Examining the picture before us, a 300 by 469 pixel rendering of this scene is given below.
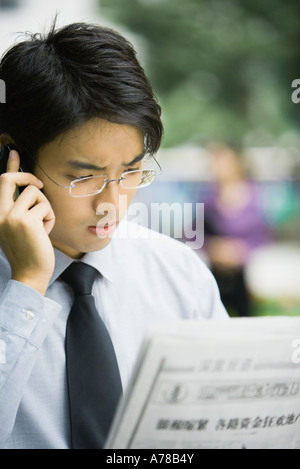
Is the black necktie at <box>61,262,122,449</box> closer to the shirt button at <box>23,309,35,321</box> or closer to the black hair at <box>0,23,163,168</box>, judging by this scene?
the shirt button at <box>23,309,35,321</box>

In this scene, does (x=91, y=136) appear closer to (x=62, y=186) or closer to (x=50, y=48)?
(x=62, y=186)

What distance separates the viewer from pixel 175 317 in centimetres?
172

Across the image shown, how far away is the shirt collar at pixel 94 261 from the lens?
1.61 metres

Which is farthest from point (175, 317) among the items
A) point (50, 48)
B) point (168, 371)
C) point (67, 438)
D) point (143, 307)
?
point (50, 48)

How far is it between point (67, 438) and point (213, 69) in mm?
14070

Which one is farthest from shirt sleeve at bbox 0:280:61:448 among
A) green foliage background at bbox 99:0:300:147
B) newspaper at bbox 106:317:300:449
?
green foliage background at bbox 99:0:300:147

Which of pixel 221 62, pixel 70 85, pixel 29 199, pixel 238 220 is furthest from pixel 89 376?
pixel 221 62

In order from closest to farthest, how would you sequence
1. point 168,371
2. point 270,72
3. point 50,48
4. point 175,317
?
1. point 168,371
2. point 50,48
3. point 175,317
4. point 270,72

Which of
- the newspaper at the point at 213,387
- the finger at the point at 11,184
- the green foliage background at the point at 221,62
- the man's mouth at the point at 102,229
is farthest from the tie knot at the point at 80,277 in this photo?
the green foliage background at the point at 221,62

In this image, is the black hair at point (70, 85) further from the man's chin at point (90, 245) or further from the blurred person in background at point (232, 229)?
the blurred person in background at point (232, 229)

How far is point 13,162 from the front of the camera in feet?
5.21

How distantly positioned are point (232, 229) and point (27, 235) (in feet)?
10.4

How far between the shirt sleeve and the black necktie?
0.17m

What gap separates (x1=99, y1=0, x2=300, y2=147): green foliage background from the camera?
1336 centimetres
